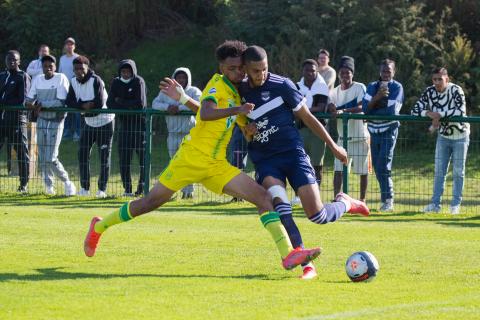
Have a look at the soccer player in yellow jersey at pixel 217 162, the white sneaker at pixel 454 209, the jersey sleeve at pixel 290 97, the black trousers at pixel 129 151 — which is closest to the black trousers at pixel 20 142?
the black trousers at pixel 129 151

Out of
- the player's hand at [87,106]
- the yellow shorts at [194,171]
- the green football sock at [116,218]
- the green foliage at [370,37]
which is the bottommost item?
the green football sock at [116,218]

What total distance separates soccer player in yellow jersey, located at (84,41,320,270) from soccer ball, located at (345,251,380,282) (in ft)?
1.90

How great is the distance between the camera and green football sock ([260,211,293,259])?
9.55 m

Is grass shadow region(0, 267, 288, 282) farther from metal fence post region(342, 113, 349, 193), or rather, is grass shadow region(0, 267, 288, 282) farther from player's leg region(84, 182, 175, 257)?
metal fence post region(342, 113, 349, 193)

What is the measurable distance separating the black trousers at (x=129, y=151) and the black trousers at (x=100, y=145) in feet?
0.74

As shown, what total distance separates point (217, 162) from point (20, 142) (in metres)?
8.37

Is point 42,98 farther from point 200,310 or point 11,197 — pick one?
point 200,310

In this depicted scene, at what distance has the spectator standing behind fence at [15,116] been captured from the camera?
58.0 feet

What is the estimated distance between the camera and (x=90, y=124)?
17281mm

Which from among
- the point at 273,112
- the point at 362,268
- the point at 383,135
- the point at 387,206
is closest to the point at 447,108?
the point at 383,135

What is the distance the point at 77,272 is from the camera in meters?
9.86

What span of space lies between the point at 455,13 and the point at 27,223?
17.6 metres

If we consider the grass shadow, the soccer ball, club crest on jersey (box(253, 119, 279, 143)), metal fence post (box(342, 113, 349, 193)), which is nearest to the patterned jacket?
metal fence post (box(342, 113, 349, 193))

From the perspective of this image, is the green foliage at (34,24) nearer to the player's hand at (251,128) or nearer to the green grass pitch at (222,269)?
the green grass pitch at (222,269)
